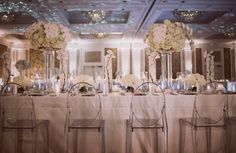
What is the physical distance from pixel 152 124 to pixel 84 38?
29.0ft

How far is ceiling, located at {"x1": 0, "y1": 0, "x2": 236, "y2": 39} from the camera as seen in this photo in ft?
19.4

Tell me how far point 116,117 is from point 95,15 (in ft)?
16.8

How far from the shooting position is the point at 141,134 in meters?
3.18

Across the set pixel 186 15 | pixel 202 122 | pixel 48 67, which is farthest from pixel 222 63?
pixel 48 67

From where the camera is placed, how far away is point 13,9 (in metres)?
6.62

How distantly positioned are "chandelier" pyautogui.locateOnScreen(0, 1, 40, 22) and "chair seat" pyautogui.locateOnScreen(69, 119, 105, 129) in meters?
3.84

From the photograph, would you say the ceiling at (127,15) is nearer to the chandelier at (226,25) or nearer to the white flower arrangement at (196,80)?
the chandelier at (226,25)

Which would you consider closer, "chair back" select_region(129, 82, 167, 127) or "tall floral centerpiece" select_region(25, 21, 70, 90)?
"chair back" select_region(129, 82, 167, 127)

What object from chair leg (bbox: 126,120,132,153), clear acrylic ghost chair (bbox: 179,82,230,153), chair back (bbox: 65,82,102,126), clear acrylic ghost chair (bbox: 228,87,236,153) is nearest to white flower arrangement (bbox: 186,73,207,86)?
clear acrylic ghost chair (bbox: 179,82,230,153)

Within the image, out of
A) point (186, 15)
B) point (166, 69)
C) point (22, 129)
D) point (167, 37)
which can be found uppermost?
point (186, 15)

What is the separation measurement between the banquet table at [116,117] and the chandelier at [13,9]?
11.5ft

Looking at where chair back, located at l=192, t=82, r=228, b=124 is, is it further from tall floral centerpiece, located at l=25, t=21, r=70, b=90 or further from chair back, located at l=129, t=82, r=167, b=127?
tall floral centerpiece, located at l=25, t=21, r=70, b=90

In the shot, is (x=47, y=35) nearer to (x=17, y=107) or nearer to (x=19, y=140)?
(x=17, y=107)

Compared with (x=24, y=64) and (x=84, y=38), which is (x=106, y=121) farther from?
(x=84, y=38)
